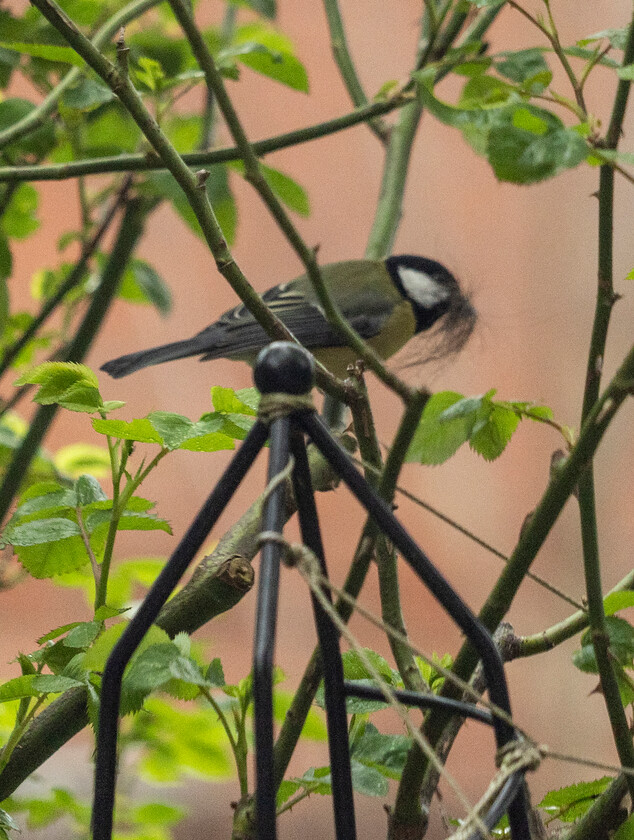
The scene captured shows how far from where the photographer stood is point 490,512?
1889 millimetres

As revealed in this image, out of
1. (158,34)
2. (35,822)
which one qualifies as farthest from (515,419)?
A: (158,34)

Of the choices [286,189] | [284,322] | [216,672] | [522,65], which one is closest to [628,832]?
[216,672]

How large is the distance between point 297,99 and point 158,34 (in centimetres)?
113

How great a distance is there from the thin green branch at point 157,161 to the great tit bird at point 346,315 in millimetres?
616

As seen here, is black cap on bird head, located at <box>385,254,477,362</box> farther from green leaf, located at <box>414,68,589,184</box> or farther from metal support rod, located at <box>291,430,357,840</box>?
metal support rod, located at <box>291,430,357,840</box>

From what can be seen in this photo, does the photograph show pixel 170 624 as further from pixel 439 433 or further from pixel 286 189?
pixel 286 189

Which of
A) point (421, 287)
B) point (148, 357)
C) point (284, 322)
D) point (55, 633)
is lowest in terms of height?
point (55, 633)

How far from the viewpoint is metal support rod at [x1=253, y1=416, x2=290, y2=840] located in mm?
245

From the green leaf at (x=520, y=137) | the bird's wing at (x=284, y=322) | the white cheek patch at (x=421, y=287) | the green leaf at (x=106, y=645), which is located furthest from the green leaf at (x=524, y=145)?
the white cheek patch at (x=421, y=287)

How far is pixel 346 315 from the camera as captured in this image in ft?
5.22

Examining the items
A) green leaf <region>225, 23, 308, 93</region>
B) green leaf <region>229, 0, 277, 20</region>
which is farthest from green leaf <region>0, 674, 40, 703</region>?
green leaf <region>229, 0, 277, 20</region>

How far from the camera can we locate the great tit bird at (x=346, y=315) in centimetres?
140

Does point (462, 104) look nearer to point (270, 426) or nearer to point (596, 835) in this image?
point (270, 426)

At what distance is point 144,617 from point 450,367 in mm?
1505
